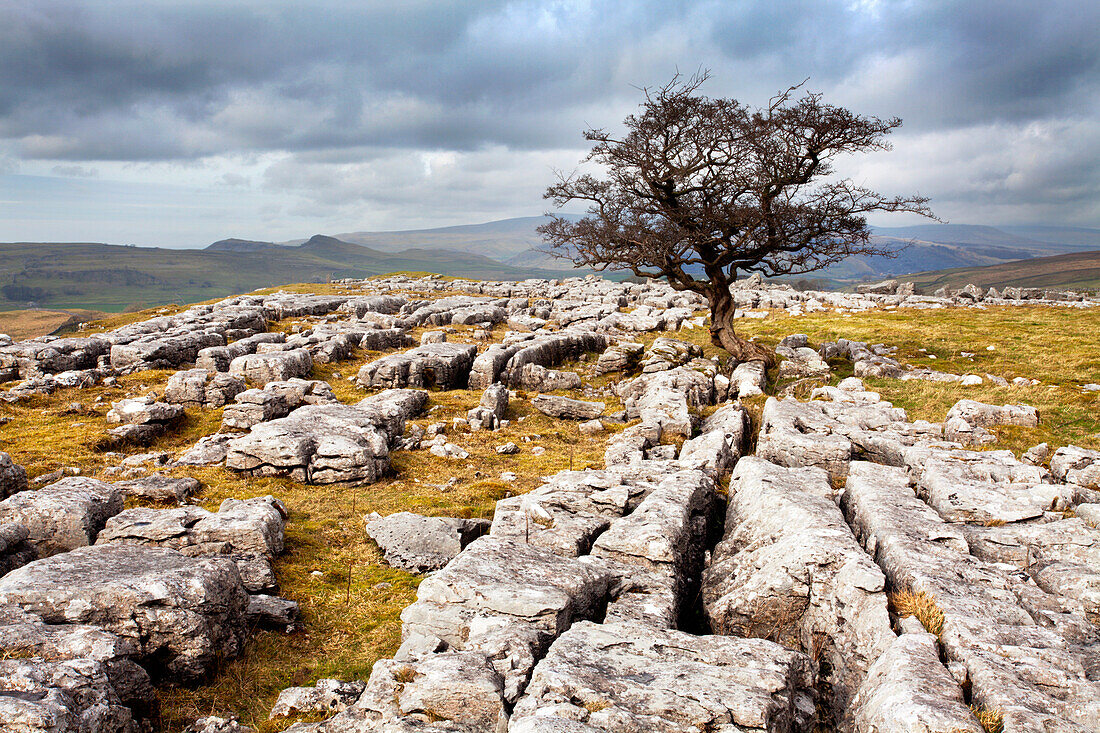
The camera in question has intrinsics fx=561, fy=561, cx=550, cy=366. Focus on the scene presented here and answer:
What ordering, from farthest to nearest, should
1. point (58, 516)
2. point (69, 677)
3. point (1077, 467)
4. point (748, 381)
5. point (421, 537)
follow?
1. point (748, 381)
2. point (1077, 467)
3. point (421, 537)
4. point (58, 516)
5. point (69, 677)

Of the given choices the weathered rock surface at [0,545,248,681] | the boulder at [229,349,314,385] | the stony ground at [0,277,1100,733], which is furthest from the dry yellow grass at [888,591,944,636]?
the boulder at [229,349,314,385]

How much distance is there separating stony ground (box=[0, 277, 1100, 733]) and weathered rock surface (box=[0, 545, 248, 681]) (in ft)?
0.15

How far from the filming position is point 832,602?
31.9ft

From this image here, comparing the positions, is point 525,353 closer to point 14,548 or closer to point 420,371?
point 420,371

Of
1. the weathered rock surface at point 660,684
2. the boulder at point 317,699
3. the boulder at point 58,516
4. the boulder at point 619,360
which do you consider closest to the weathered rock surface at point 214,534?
the boulder at point 58,516

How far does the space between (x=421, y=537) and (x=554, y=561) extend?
4.74 meters

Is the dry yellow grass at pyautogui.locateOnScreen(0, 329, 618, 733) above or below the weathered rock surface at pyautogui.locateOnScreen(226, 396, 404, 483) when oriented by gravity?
below

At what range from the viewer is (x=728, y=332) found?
34.9 metres

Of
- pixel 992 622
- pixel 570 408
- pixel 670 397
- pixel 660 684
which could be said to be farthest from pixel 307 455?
pixel 992 622

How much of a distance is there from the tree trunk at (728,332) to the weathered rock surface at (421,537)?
2395cm

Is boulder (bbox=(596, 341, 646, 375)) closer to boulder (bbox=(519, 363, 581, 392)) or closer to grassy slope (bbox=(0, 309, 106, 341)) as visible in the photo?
boulder (bbox=(519, 363, 581, 392))

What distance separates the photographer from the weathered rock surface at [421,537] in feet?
45.0

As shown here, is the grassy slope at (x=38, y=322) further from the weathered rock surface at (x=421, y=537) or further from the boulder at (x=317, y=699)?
the boulder at (x=317, y=699)

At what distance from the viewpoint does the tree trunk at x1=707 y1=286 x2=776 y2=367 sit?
112 ft
